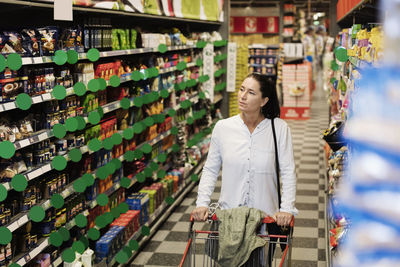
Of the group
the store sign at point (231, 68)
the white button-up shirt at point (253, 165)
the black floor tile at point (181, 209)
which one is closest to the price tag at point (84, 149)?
the white button-up shirt at point (253, 165)

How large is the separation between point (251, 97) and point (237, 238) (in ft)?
2.75

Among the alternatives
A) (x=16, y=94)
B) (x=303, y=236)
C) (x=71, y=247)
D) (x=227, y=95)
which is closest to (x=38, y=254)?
(x=71, y=247)

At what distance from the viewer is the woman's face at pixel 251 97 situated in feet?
9.98

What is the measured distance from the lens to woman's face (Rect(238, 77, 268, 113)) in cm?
304

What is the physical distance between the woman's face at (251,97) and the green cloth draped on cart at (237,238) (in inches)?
24.9

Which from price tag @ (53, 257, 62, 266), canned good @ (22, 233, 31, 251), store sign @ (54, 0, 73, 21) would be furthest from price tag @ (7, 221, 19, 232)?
store sign @ (54, 0, 73, 21)

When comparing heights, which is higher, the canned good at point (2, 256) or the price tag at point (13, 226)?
the price tag at point (13, 226)

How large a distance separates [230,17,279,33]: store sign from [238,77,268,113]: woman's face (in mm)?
20290

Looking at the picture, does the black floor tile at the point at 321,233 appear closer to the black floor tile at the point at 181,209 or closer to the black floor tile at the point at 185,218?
the black floor tile at the point at 185,218

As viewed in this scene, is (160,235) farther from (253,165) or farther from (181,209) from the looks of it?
(253,165)

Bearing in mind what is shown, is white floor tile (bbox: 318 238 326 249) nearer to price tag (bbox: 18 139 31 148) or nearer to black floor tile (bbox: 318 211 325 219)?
black floor tile (bbox: 318 211 325 219)

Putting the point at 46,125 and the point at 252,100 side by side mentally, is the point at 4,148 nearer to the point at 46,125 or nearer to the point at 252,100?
the point at 46,125

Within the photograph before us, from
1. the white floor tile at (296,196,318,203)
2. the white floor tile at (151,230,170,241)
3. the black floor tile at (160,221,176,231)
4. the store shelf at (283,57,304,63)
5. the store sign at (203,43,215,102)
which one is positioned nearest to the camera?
the white floor tile at (151,230,170,241)

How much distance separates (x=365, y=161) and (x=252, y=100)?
2241 mm
